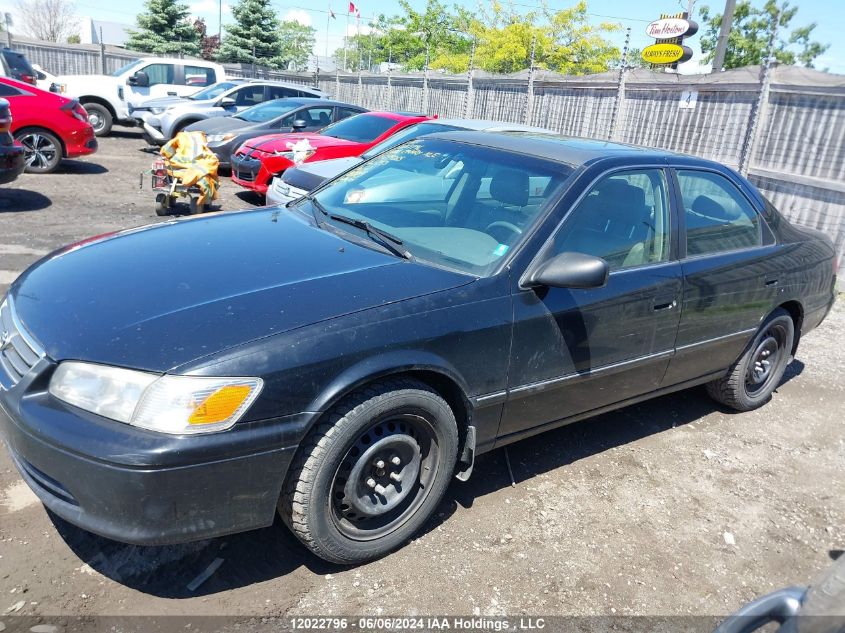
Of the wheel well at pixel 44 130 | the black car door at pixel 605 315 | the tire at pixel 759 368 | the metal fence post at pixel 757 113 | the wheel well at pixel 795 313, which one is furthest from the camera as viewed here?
the wheel well at pixel 44 130

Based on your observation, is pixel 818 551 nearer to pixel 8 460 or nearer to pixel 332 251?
pixel 332 251

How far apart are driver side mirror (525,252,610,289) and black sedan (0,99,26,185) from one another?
289 inches

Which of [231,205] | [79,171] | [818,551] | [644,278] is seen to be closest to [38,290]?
[644,278]

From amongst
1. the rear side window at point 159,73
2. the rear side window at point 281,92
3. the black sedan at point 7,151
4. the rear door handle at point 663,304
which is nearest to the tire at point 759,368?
the rear door handle at point 663,304

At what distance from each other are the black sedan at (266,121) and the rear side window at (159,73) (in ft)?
16.0

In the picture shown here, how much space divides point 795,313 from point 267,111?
398 inches

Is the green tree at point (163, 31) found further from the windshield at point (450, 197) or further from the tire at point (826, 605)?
the tire at point (826, 605)

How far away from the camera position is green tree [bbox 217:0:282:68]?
121ft

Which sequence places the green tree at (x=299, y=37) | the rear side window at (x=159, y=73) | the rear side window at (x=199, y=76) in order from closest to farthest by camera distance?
the rear side window at (x=159, y=73) < the rear side window at (x=199, y=76) < the green tree at (x=299, y=37)

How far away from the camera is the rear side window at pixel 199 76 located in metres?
16.7

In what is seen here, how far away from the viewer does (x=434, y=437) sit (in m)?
2.93

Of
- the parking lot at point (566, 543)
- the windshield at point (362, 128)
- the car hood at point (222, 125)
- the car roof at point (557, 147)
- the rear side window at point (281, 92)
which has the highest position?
the car roof at point (557, 147)

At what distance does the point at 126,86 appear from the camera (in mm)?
15641

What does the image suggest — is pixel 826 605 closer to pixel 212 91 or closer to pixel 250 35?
pixel 212 91
